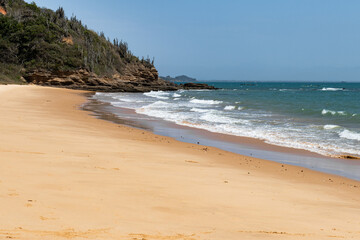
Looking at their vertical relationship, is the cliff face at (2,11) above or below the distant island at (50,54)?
above

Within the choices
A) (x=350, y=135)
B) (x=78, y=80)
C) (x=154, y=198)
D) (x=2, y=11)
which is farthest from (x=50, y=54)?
(x=154, y=198)

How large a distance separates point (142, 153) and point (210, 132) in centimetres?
739

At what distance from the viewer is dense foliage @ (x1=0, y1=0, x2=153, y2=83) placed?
61375mm

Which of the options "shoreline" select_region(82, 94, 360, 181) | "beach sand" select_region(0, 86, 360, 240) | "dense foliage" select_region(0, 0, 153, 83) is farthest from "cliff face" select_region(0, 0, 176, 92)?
"beach sand" select_region(0, 86, 360, 240)

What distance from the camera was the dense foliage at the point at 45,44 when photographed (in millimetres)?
61375

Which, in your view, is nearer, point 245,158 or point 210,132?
point 245,158

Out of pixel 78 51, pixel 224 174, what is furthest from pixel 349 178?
pixel 78 51

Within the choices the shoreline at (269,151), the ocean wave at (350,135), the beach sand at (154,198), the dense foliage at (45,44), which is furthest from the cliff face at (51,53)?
the beach sand at (154,198)

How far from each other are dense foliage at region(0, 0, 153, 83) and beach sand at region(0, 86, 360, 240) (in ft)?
185

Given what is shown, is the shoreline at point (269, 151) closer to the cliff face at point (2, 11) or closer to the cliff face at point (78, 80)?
the cliff face at point (78, 80)

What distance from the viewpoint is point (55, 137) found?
9094mm

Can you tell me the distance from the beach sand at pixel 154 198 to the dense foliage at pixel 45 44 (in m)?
56.5

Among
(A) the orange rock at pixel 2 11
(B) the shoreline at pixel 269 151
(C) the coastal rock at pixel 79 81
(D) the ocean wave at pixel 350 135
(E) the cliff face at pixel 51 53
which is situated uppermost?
(A) the orange rock at pixel 2 11

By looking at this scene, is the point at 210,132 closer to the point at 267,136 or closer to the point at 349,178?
the point at 267,136
